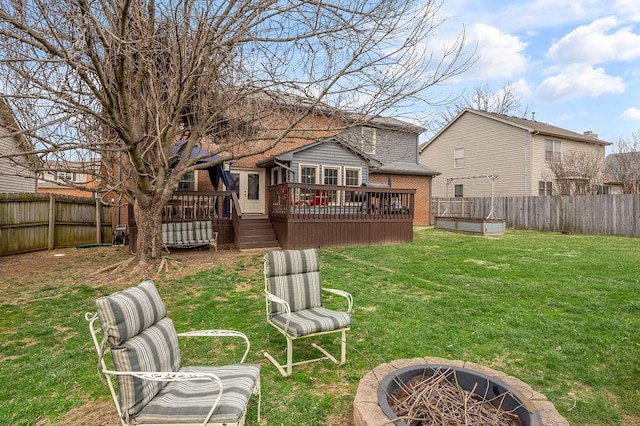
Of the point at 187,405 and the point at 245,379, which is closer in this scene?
the point at 187,405

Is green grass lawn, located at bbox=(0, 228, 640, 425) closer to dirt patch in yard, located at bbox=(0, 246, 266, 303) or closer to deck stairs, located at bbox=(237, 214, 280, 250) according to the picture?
dirt patch in yard, located at bbox=(0, 246, 266, 303)

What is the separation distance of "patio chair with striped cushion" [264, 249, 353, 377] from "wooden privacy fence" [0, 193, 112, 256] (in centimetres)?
1058

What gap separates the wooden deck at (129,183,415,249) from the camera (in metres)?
11.2

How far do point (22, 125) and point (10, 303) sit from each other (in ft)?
11.1

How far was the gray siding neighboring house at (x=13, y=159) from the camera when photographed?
6.22 meters

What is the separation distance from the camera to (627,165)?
2081cm

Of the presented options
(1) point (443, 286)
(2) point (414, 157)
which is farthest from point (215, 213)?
(2) point (414, 157)

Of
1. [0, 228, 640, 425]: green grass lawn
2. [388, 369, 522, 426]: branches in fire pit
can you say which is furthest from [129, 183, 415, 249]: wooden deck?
[388, 369, 522, 426]: branches in fire pit

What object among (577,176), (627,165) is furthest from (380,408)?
(627,165)

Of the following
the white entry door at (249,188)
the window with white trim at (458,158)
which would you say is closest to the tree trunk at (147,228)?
the white entry door at (249,188)

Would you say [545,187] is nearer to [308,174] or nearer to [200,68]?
[308,174]

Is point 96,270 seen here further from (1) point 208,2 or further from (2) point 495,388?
(2) point 495,388

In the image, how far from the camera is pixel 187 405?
7.09 feet

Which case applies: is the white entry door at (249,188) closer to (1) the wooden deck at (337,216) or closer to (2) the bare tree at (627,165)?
(1) the wooden deck at (337,216)
